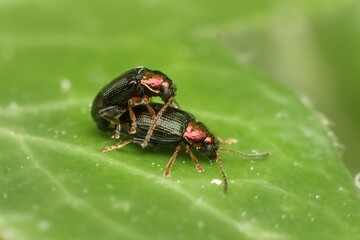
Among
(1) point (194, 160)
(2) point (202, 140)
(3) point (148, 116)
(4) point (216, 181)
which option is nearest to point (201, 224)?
(4) point (216, 181)

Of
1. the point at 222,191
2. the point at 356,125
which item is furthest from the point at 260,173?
the point at 356,125

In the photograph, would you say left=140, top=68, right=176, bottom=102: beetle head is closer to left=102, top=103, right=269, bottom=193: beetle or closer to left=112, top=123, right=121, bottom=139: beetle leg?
left=102, top=103, right=269, bottom=193: beetle

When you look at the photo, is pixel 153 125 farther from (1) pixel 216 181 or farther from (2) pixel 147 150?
(1) pixel 216 181

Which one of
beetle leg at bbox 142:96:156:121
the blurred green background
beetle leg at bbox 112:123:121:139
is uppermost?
the blurred green background

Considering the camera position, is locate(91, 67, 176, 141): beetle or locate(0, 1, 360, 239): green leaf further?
locate(91, 67, 176, 141): beetle

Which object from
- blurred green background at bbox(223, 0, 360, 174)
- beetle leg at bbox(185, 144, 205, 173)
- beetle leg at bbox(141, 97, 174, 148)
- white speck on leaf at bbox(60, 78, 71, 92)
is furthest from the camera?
blurred green background at bbox(223, 0, 360, 174)

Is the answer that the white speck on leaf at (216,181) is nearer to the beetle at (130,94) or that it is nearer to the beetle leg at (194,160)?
the beetle leg at (194,160)

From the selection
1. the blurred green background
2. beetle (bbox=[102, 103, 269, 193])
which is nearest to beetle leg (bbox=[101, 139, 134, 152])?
beetle (bbox=[102, 103, 269, 193])
